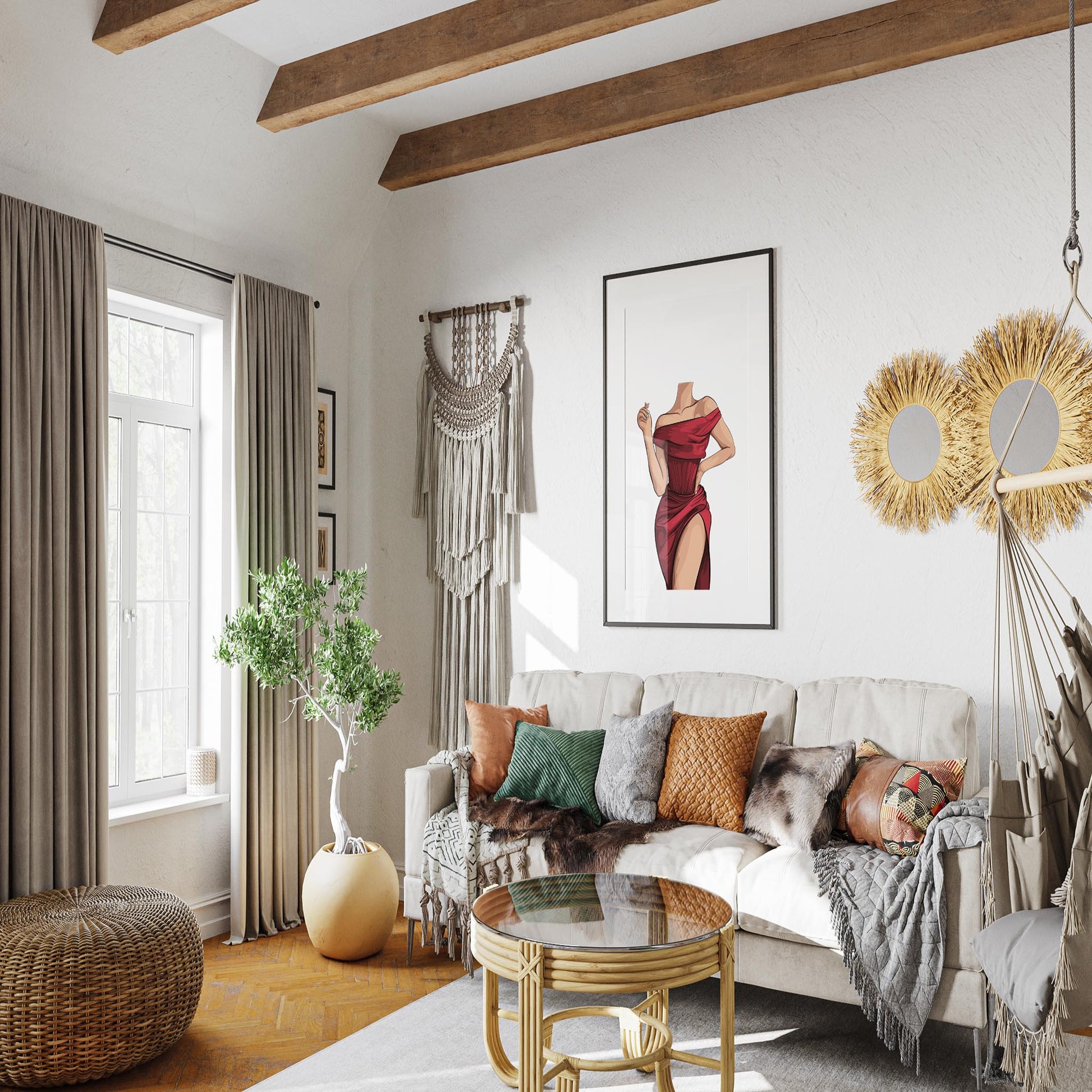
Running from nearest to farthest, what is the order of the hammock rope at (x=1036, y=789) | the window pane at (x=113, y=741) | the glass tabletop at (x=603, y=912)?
1. the hammock rope at (x=1036, y=789)
2. the glass tabletop at (x=603, y=912)
3. the window pane at (x=113, y=741)

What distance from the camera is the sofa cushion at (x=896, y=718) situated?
10.4 ft

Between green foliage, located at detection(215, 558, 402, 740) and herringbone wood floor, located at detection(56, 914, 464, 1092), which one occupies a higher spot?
green foliage, located at detection(215, 558, 402, 740)

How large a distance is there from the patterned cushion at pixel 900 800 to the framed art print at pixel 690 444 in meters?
0.90

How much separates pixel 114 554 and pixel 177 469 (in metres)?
0.45

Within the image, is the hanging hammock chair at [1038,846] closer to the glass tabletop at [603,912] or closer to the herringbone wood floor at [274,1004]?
the glass tabletop at [603,912]

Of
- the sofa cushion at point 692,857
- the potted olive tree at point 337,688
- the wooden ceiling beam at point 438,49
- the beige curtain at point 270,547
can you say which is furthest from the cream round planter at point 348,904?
the wooden ceiling beam at point 438,49

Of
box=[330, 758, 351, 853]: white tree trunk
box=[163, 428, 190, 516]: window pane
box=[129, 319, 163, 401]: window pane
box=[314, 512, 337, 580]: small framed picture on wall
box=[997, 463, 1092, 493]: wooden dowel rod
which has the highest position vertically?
box=[129, 319, 163, 401]: window pane

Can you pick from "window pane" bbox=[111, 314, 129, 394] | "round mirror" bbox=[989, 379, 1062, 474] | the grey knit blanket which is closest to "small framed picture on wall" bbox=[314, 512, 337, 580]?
"window pane" bbox=[111, 314, 129, 394]

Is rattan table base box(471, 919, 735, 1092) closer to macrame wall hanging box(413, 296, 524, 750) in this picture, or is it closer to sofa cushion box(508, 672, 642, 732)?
sofa cushion box(508, 672, 642, 732)

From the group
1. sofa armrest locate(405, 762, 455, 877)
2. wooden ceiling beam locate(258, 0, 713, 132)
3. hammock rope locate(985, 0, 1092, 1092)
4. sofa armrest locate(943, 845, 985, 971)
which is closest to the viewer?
hammock rope locate(985, 0, 1092, 1092)

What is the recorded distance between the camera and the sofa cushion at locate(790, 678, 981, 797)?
3176mm

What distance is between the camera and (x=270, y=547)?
417cm

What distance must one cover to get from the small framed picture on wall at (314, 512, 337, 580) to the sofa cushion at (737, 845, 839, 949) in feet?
7.90

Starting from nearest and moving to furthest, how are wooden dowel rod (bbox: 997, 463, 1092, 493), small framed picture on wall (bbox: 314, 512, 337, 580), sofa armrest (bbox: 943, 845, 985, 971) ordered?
1. wooden dowel rod (bbox: 997, 463, 1092, 493)
2. sofa armrest (bbox: 943, 845, 985, 971)
3. small framed picture on wall (bbox: 314, 512, 337, 580)
